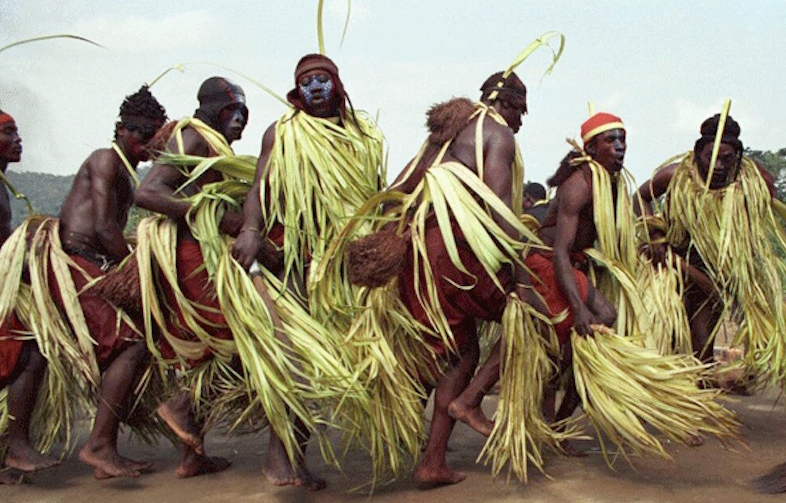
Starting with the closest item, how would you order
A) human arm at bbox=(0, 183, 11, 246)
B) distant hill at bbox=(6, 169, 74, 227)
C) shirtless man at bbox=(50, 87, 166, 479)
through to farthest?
shirtless man at bbox=(50, 87, 166, 479) < human arm at bbox=(0, 183, 11, 246) < distant hill at bbox=(6, 169, 74, 227)

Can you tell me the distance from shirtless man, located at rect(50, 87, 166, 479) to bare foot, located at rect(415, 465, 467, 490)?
3.81 ft

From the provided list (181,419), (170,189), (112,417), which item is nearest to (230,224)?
(170,189)

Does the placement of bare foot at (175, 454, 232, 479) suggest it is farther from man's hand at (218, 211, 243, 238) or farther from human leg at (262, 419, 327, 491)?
man's hand at (218, 211, 243, 238)

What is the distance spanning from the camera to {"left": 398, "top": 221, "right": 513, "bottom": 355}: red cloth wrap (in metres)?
3.34

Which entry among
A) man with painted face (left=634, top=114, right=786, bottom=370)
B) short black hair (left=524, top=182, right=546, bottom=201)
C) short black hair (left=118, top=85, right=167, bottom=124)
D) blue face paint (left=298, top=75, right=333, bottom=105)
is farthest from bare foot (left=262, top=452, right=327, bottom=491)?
short black hair (left=524, top=182, right=546, bottom=201)

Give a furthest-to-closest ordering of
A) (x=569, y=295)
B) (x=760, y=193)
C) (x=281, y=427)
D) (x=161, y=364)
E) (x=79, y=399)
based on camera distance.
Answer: (x=760, y=193) → (x=79, y=399) → (x=161, y=364) → (x=569, y=295) → (x=281, y=427)

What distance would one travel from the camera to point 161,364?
12.1 feet

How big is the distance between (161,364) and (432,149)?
138 cm

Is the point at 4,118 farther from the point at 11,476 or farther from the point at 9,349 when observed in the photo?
the point at 11,476

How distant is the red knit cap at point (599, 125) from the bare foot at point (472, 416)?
1.24 metres

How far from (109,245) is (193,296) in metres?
0.58

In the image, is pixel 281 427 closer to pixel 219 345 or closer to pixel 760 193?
pixel 219 345

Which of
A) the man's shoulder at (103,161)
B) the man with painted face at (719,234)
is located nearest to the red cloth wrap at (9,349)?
the man's shoulder at (103,161)

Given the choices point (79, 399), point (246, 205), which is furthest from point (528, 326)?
point (79, 399)
